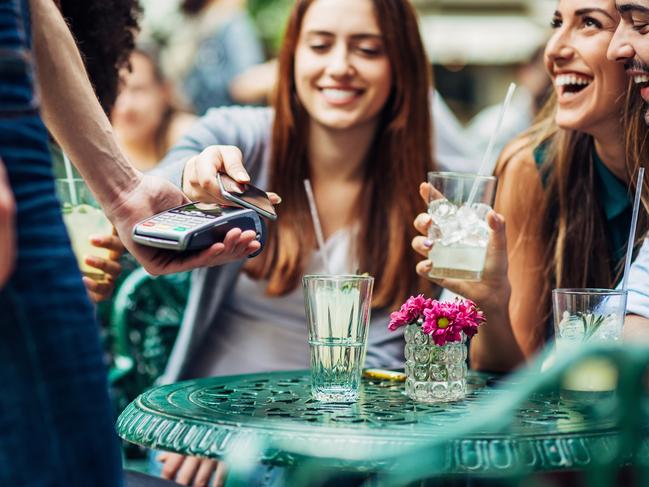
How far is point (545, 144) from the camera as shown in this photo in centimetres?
277

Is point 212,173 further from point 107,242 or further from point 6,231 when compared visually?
point 6,231

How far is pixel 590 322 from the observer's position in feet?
6.21

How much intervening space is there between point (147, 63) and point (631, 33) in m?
4.14

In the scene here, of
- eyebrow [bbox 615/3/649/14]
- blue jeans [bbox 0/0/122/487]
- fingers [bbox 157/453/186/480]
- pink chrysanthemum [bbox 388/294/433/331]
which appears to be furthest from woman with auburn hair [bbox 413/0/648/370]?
blue jeans [bbox 0/0/122/487]

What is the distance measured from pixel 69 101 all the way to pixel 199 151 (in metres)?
1.29

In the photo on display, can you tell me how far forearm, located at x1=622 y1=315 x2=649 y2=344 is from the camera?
206 centimetres

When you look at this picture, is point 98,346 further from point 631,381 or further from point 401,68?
point 401,68

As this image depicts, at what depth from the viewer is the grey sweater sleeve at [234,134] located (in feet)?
9.49

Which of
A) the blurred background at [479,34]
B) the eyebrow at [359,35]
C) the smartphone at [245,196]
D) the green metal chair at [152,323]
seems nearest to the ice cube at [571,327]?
the smartphone at [245,196]

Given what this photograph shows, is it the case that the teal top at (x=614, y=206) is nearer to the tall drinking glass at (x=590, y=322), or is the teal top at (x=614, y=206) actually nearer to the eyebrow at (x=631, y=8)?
the eyebrow at (x=631, y=8)

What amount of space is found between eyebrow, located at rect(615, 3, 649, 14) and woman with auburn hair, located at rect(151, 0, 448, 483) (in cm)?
85

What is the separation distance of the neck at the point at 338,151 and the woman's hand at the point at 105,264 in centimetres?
77

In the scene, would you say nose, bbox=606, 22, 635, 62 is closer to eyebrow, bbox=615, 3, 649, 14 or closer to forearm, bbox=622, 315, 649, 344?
eyebrow, bbox=615, 3, 649, 14

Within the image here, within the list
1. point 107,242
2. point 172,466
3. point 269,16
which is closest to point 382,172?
point 107,242
